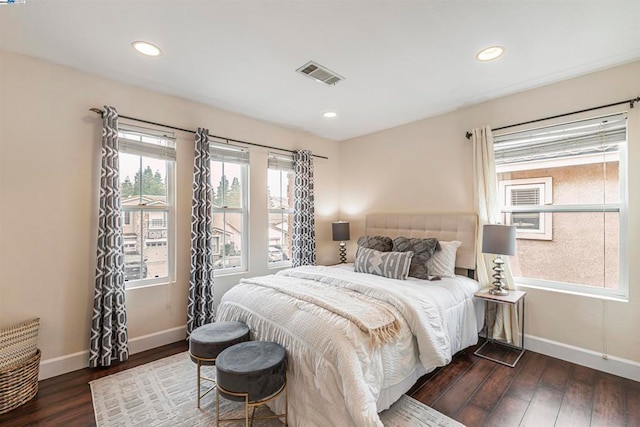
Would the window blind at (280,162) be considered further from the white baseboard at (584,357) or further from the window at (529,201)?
the white baseboard at (584,357)

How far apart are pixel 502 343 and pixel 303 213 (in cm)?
279

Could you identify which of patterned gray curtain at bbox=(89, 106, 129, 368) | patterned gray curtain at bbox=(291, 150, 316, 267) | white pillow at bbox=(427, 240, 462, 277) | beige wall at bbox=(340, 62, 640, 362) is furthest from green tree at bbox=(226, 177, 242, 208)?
white pillow at bbox=(427, 240, 462, 277)

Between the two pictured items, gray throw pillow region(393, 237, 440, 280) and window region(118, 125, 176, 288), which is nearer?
window region(118, 125, 176, 288)

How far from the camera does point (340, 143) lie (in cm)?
481

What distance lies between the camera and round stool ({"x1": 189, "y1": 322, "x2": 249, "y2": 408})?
197 centimetres

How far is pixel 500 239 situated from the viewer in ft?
8.64

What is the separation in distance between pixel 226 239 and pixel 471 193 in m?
2.98

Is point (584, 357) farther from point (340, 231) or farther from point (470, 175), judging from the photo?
point (340, 231)

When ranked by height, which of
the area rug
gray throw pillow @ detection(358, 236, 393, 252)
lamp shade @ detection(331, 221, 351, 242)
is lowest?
the area rug

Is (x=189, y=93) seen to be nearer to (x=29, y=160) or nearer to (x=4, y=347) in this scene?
(x=29, y=160)

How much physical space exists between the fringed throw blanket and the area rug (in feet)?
1.82

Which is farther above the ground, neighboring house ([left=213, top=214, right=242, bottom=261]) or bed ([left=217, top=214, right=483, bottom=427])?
neighboring house ([left=213, top=214, right=242, bottom=261])

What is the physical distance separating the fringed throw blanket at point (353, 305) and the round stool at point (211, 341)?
46 centimetres

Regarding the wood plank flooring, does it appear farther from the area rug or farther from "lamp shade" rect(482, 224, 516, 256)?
"lamp shade" rect(482, 224, 516, 256)
